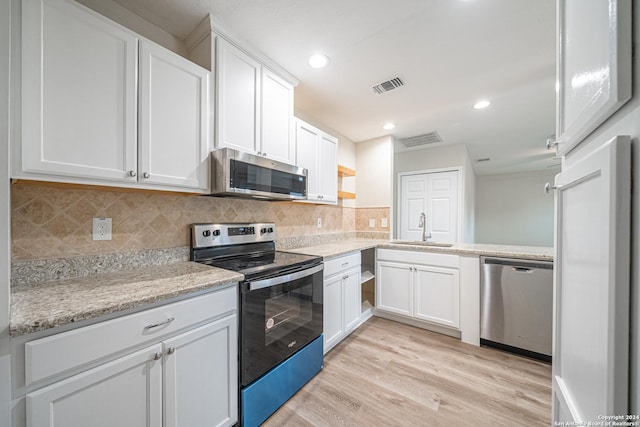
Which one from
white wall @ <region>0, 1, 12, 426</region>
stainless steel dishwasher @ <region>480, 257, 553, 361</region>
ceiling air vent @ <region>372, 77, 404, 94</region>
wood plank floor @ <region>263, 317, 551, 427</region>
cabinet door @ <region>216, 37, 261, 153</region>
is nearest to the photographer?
white wall @ <region>0, 1, 12, 426</region>

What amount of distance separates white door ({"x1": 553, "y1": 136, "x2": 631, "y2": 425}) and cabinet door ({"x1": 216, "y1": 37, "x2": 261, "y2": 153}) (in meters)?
1.71

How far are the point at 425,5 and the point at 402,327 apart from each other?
2.86 meters

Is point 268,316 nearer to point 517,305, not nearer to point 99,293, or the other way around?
point 99,293

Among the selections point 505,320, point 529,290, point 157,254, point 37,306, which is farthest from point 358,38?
point 505,320

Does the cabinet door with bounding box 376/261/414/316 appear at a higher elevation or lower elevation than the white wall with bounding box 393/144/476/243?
lower

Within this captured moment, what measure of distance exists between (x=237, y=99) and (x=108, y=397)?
171 centimetres

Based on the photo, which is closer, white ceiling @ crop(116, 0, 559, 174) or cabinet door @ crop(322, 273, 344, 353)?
white ceiling @ crop(116, 0, 559, 174)

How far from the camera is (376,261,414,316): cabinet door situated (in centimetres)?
266

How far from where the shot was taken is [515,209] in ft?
20.3

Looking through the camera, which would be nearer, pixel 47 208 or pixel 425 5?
pixel 47 208

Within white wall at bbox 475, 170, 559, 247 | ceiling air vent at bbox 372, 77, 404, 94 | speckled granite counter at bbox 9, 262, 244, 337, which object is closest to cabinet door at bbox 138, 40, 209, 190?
speckled granite counter at bbox 9, 262, 244, 337

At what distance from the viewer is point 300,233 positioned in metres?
2.67

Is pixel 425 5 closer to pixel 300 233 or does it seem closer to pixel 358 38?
pixel 358 38

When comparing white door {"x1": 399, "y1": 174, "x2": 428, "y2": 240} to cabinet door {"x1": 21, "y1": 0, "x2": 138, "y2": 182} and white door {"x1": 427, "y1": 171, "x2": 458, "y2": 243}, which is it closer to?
white door {"x1": 427, "y1": 171, "x2": 458, "y2": 243}
